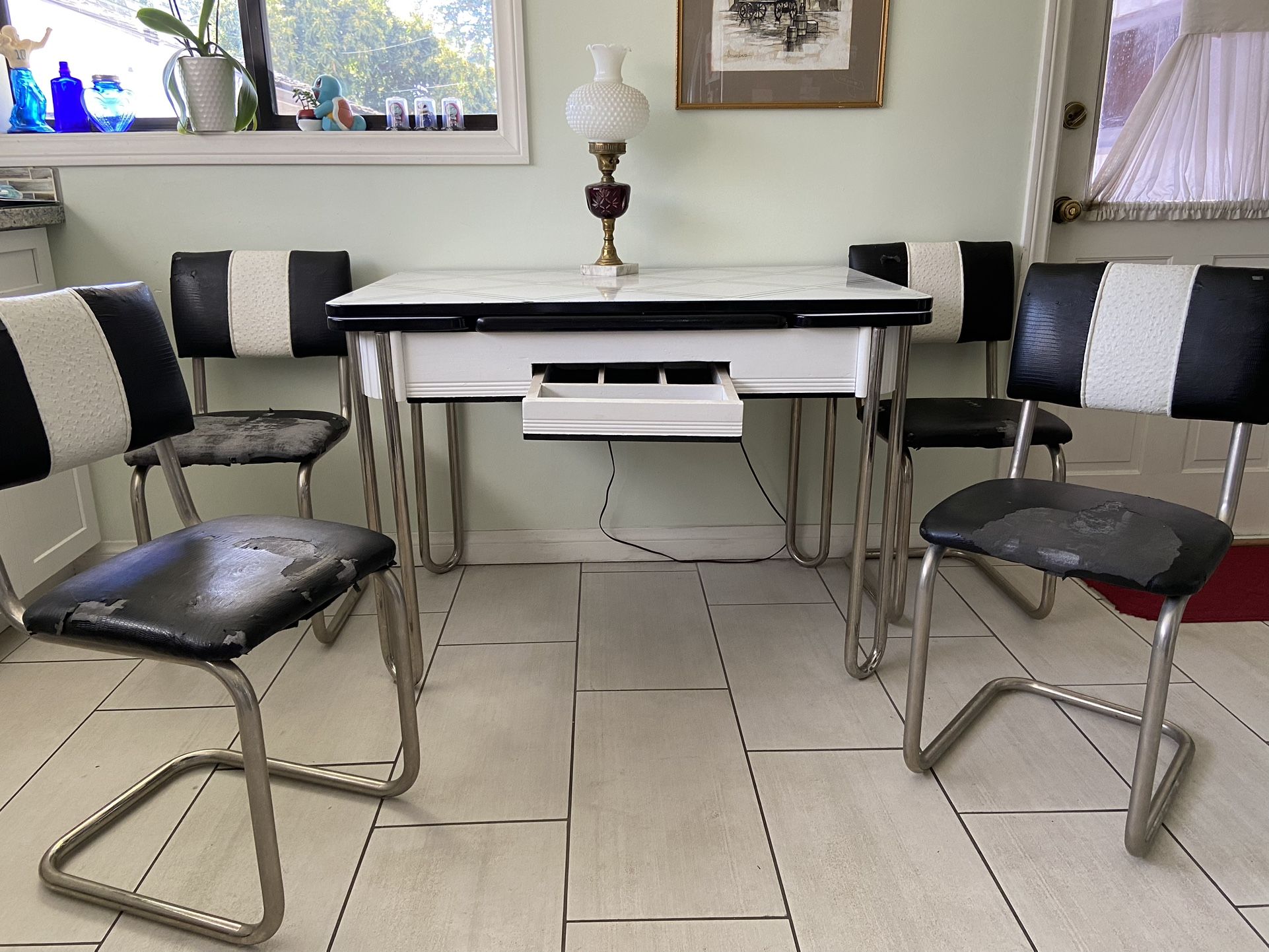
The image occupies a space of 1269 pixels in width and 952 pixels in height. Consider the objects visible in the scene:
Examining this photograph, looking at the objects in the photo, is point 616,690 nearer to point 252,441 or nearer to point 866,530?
point 866,530

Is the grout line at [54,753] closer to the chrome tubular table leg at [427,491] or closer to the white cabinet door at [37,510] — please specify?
the white cabinet door at [37,510]

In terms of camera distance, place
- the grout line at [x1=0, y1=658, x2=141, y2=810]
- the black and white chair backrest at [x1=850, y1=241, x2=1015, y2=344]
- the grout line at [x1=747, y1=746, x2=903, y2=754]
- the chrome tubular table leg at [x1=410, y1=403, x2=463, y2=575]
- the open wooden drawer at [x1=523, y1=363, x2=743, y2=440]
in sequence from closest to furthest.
Result: the open wooden drawer at [x1=523, y1=363, x2=743, y2=440]
the grout line at [x1=0, y1=658, x2=141, y2=810]
the grout line at [x1=747, y1=746, x2=903, y2=754]
the black and white chair backrest at [x1=850, y1=241, x2=1015, y2=344]
the chrome tubular table leg at [x1=410, y1=403, x2=463, y2=575]

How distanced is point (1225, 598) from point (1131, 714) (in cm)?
77

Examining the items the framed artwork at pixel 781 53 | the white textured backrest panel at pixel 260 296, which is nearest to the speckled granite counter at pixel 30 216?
the white textured backrest panel at pixel 260 296

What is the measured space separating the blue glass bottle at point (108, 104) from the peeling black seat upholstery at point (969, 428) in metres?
1.89

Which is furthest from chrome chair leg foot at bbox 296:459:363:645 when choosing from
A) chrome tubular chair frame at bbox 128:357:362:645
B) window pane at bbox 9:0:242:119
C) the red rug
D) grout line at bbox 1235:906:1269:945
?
the red rug

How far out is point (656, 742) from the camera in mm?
1665

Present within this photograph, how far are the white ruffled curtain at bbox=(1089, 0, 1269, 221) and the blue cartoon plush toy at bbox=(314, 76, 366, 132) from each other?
6.02 feet

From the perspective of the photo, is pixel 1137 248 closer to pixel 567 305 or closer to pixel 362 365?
pixel 567 305

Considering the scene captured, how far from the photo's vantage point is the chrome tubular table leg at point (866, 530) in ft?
5.35

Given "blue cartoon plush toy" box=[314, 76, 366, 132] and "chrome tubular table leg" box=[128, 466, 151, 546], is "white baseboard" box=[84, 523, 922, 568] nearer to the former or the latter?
"chrome tubular table leg" box=[128, 466, 151, 546]

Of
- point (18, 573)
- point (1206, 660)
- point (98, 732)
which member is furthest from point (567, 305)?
point (1206, 660)

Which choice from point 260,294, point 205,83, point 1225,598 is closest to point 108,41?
point 205,83

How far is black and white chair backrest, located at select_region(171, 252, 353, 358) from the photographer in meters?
2.14
